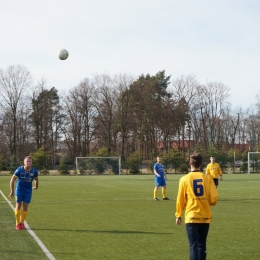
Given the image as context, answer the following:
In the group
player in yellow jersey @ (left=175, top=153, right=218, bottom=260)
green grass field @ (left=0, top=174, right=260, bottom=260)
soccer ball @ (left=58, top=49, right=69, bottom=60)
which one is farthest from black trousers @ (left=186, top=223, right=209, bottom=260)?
soccer ball @ (left=58, top=49, right=69, bottom=60)

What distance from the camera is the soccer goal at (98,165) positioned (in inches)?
2291

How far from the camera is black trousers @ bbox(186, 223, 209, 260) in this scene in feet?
21.8

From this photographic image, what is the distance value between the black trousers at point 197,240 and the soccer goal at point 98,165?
2009 inches

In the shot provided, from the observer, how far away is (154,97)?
7562cm

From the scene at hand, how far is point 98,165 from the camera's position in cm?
5828

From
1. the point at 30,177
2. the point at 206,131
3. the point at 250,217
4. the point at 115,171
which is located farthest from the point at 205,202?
the point at 206,131

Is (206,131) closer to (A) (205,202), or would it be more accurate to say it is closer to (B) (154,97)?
(B) (154,97)

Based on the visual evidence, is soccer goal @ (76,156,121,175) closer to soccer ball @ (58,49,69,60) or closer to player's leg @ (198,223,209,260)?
soccer ball @ (58,49,69,60)

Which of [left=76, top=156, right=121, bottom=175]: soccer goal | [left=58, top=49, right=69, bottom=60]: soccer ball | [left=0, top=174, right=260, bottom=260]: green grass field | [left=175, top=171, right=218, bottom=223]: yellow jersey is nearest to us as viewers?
[left=175, top=171, right=218, bottom=223]: yellow jersey

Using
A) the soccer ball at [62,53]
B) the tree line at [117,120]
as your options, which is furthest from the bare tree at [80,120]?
the soccer ball at [62,53]

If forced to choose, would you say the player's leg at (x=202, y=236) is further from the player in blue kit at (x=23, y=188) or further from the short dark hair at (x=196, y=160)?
the player in blue kit at (x=23, y=188)

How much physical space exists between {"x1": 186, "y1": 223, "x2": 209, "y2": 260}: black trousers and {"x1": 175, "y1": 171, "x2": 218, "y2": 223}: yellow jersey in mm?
82

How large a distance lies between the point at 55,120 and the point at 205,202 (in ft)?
238

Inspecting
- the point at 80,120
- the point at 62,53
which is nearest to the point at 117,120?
the point at 80,120
